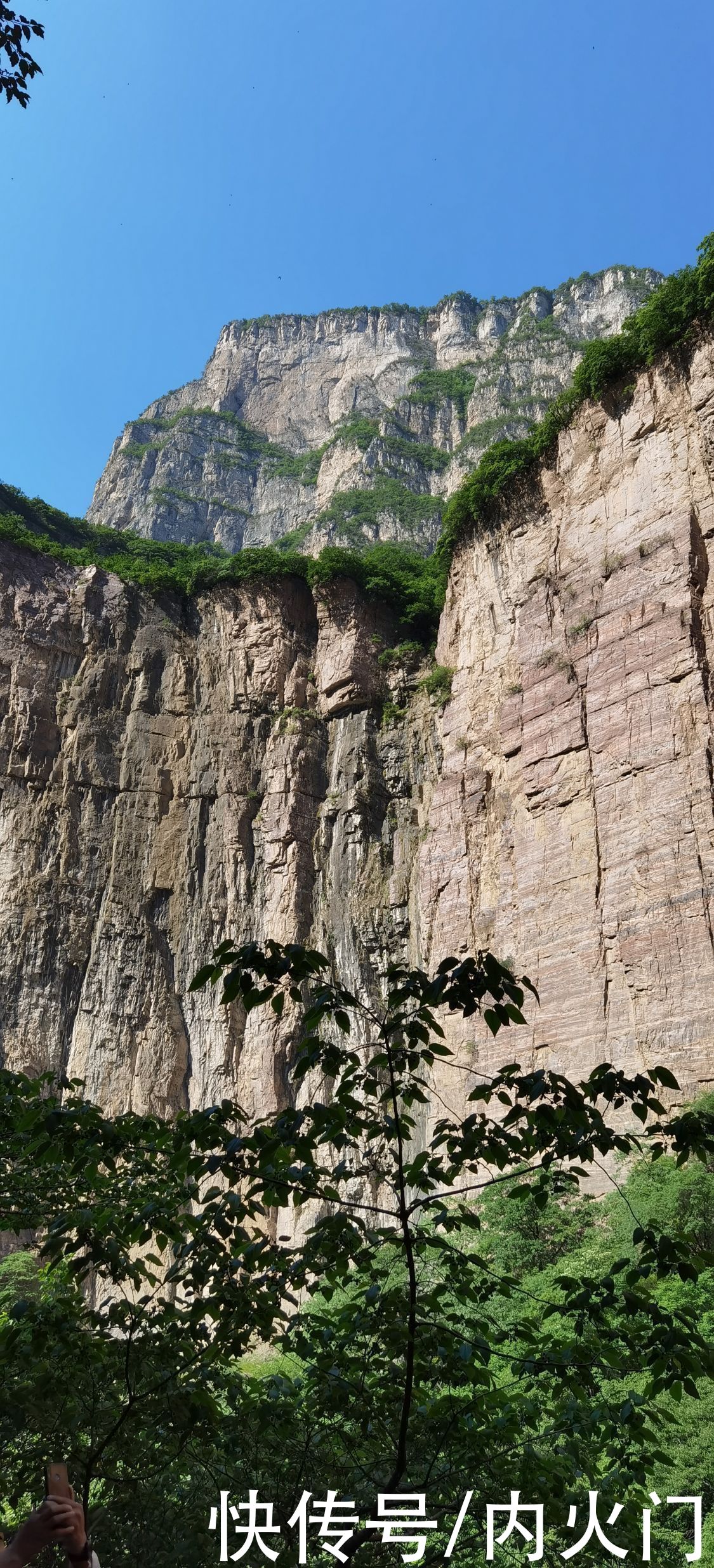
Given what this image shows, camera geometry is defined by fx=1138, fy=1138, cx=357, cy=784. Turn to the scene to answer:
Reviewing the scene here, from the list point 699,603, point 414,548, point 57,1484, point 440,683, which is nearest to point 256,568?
point 440,683

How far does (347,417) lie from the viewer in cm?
7806

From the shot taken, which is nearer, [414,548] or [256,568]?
[256,568]

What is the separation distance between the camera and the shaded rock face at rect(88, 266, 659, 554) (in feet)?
227

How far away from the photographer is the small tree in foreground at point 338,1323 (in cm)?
419

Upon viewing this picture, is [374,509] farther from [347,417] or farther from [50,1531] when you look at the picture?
[50,1531]

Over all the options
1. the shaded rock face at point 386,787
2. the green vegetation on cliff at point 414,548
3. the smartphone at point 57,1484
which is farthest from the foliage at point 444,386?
the smartphone at point 57,1484

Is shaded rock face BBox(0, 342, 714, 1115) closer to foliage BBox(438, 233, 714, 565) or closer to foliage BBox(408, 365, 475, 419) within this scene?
foliage BBox(438, 233, 714, 565)

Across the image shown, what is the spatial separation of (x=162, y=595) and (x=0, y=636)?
585cm

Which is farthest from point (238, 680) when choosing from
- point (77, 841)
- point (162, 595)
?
point (77, 841)

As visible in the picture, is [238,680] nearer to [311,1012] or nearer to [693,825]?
[693,825]

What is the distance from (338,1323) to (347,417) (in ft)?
256

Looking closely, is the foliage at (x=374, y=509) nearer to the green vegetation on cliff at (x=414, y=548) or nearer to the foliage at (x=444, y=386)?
the green vegetation on cliff at (x=414, y=548)

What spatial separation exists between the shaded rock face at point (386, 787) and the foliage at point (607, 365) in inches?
26.4

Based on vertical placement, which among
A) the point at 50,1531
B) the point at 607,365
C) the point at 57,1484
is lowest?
the point at 50,1531
